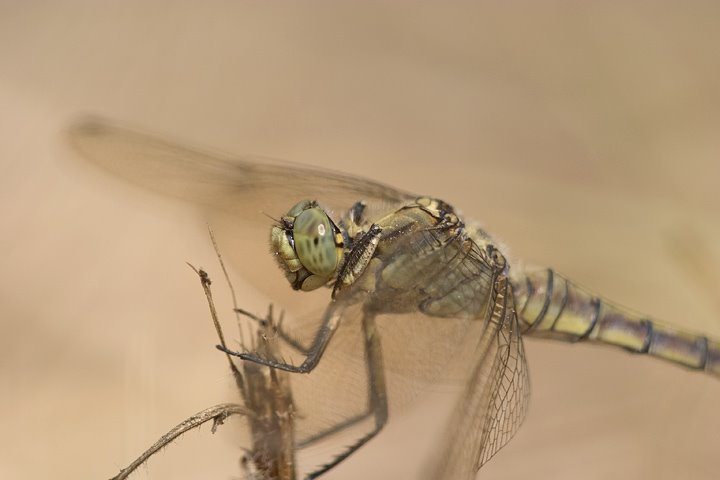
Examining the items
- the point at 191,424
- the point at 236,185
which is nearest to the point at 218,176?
the point at 236,185

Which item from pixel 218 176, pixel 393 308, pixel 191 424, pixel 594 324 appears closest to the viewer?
pixel 191 424

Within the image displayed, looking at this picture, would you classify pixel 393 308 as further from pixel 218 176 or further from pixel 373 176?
pixel 373 176

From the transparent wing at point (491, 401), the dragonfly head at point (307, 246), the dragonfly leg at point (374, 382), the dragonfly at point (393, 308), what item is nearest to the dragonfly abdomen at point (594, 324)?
the dragonfly at point (393, 308)

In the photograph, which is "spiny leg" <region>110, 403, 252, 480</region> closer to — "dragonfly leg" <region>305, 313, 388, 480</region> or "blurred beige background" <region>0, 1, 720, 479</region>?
"dragonfly leg" <region>305, 313, 388, 480</region>

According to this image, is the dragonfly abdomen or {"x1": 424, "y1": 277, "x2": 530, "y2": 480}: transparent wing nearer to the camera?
{"x1": 424, "y1": 277, "x2": 530, "y2": 480}: transparent wing

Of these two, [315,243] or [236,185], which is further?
[236,185]

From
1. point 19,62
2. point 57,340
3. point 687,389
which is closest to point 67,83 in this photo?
point 19,62

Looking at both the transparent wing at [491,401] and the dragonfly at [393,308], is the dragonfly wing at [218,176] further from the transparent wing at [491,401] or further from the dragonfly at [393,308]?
the transparent wing at [491,401]

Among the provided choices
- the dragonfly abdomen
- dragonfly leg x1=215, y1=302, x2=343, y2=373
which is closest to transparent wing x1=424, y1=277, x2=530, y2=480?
the dragonfly abdomen
